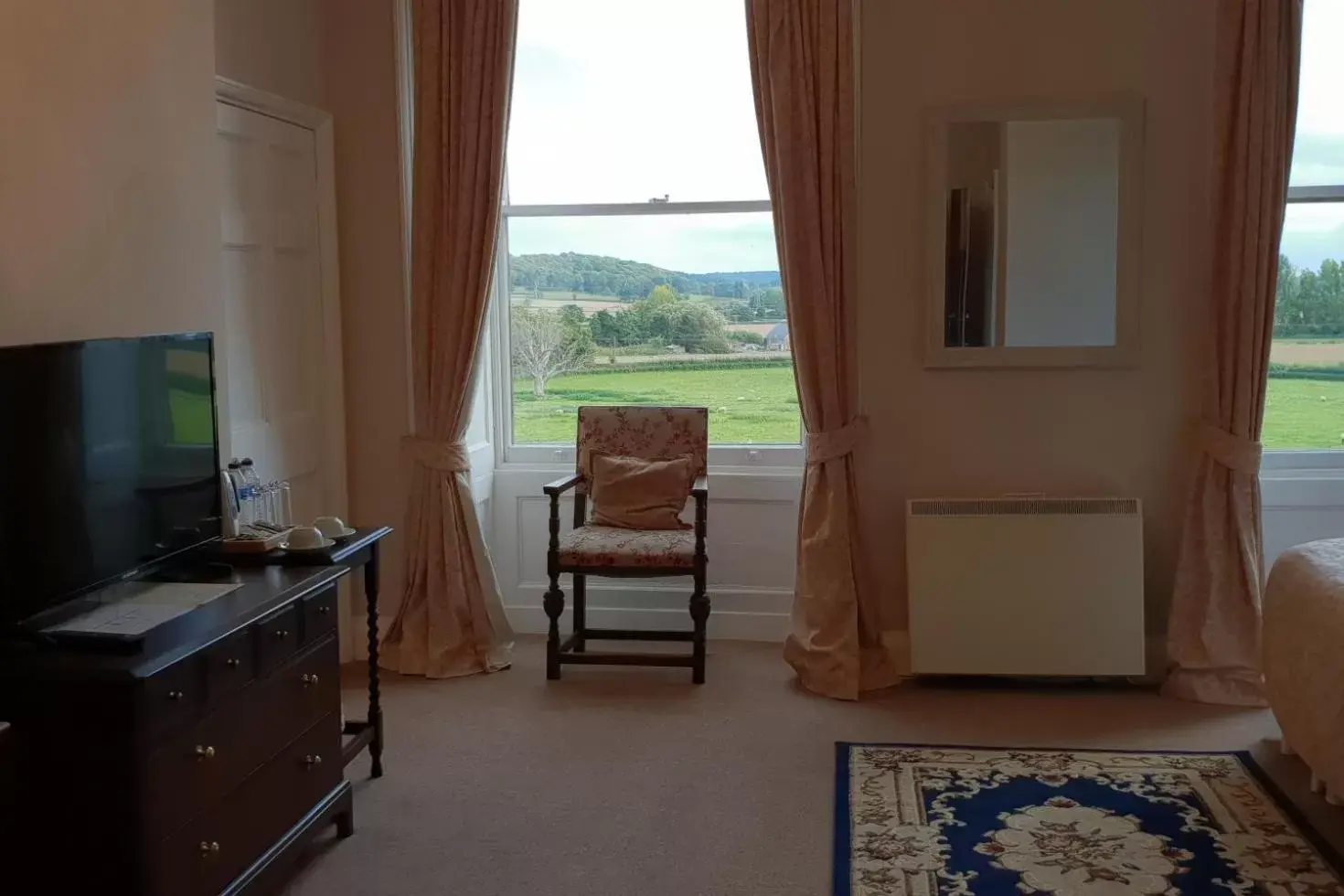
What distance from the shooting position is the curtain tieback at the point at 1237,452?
4145mm

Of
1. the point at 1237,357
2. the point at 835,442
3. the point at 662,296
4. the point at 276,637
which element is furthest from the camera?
the point at 662,296

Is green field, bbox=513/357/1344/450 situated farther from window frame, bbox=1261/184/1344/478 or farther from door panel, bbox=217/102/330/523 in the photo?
door panel, bbox=217/102/330/523

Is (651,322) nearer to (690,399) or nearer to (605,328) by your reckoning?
(605,328)

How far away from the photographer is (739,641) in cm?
486

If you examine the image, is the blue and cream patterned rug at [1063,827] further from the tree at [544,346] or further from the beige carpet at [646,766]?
the tree at [544,346]

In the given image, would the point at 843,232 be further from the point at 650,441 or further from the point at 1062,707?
the point at 1062,707

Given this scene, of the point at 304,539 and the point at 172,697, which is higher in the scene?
the point at 304,539

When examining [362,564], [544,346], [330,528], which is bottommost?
[362,564]

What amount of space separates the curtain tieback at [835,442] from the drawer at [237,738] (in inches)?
76.9

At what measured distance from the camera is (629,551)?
14.0 ft

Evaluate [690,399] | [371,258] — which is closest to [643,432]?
[690,399]

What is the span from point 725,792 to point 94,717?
5.80 ft

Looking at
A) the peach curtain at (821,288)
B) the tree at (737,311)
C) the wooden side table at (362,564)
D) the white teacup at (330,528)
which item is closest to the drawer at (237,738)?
the wooden side table at (362,564)

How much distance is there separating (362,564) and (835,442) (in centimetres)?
179
